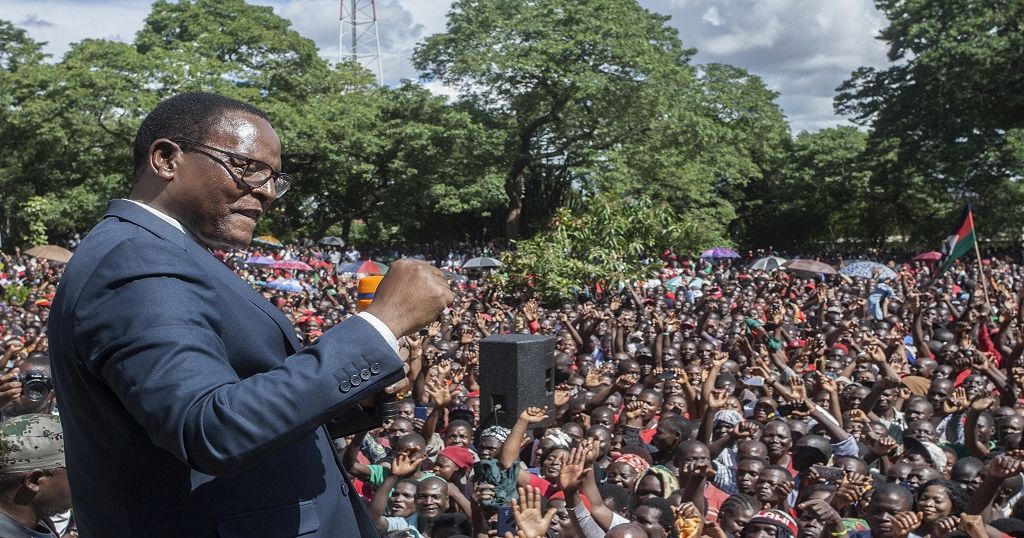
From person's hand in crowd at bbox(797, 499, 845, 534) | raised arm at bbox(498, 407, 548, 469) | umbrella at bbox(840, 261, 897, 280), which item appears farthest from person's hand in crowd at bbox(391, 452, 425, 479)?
umbrella at bbox(840, 261, 897, 280)

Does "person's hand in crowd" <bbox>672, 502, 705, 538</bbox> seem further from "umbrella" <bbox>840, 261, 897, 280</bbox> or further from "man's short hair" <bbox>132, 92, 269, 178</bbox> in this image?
"umbrella" <bbox>840, 261, 897, 280</bbox>

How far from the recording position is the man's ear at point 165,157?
1422 mm

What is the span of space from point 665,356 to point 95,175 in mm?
23001

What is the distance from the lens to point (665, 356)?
8.99m

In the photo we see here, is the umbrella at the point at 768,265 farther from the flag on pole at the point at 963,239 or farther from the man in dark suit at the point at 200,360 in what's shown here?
the man in dark suit at the point at 200,360

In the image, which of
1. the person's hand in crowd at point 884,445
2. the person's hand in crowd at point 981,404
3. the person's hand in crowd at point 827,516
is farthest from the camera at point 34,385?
the person's hand in crowd at point 981,404

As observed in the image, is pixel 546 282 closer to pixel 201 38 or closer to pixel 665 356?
pixel 665 356

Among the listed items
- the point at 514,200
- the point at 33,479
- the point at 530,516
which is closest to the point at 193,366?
the point at 33,479

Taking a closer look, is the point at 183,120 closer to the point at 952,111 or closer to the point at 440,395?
the point at 440,395

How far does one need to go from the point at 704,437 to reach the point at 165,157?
15.9ft

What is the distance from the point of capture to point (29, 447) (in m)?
2.56

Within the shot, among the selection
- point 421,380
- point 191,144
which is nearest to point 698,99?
point 421,380

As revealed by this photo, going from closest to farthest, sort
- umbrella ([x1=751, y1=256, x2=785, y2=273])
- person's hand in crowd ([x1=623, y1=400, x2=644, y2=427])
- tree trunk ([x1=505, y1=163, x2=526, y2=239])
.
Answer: person's hand in crowd ([x1=623, y1=400, x2=644, y2=427]) < umbrella ([x1=751, y1=256, x2=785, y2=273]) < tree trunk ([x1=505, y1=163, x2=526, y2=239])

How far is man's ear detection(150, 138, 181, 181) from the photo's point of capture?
1.42m
